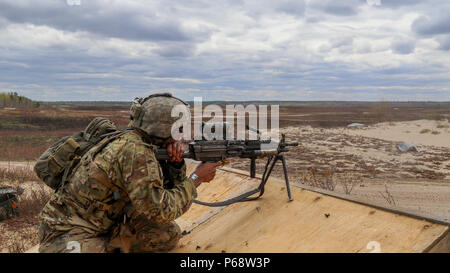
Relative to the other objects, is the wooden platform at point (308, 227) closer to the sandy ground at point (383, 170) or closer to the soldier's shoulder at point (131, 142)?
the soldier's shoulder at point (131, 142)

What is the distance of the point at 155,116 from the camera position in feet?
9.61

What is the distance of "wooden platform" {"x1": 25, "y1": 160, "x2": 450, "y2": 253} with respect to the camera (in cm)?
312

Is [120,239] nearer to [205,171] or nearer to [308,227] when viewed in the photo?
[205,171]

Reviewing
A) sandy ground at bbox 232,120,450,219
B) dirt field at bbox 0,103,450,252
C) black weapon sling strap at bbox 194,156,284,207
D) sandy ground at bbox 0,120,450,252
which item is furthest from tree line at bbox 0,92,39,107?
black weapon sling strap at bbox 194,156,284,207

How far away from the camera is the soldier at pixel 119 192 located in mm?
2711

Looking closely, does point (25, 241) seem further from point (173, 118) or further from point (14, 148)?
point (14, 148)

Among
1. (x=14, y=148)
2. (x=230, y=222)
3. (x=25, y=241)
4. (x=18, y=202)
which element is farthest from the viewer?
(x=14, y=148)

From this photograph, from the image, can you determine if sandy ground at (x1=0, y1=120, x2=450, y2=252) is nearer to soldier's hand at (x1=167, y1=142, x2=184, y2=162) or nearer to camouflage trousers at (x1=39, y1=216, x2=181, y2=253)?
camouflage trousers at (x1=39, y1=216, x2=181, y2=253)

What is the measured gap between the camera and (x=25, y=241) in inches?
236

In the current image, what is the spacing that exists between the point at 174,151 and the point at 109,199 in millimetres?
694

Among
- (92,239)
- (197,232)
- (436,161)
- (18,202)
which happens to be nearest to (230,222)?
(197,232)

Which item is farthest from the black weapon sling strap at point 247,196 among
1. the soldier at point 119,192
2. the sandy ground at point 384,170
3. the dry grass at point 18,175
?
the dry grass at point 18,175

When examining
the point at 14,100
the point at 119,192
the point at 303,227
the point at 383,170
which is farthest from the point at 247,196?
the point at 14,100
